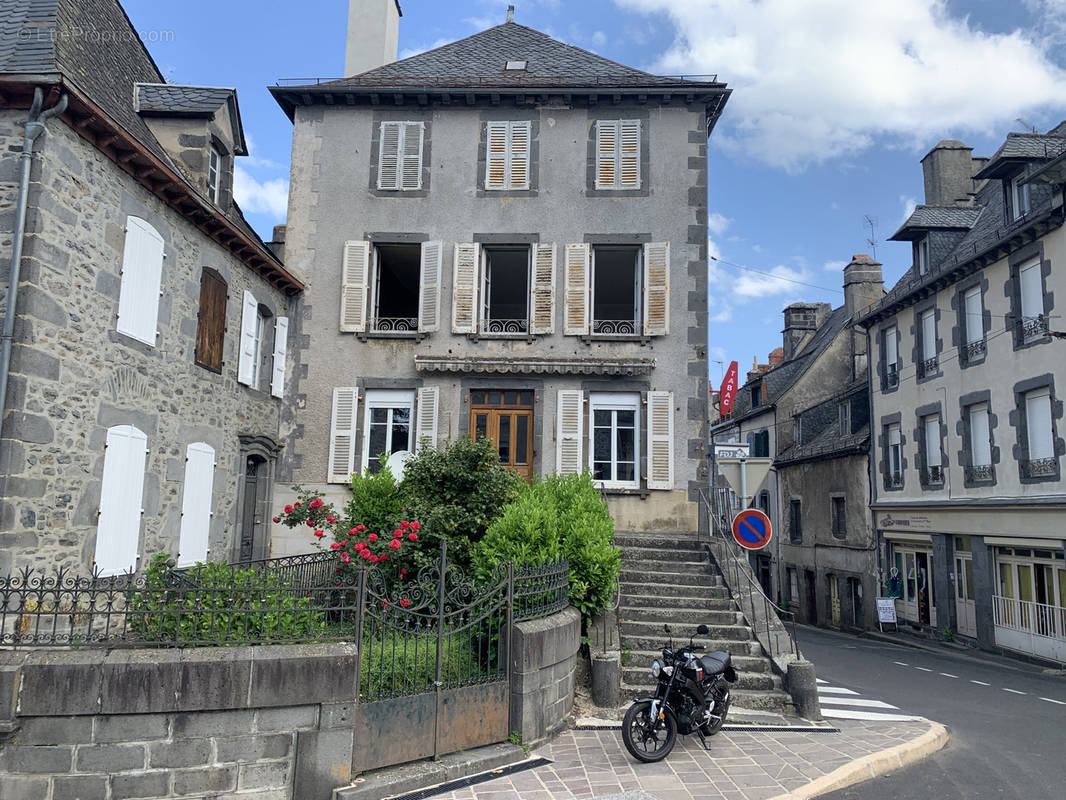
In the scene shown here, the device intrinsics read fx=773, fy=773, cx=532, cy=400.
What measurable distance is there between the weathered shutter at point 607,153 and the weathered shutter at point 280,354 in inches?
264

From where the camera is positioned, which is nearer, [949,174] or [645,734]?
[645,734]

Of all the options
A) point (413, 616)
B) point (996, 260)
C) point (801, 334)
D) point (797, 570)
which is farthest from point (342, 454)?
point (801, 334)

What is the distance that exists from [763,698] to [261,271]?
1084cm

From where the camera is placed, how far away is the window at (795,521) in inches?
1117

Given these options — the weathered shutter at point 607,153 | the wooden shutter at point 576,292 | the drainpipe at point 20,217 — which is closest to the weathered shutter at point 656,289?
the wooden shutter at point 576,292

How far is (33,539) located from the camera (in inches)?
323

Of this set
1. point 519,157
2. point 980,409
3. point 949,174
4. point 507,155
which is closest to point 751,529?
point 519,157

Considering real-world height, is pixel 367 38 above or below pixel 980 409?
above

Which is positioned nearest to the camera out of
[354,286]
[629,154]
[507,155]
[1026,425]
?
[354,286]

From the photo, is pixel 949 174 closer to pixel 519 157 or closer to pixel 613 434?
pixel 519 157

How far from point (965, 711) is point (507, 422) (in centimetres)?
857

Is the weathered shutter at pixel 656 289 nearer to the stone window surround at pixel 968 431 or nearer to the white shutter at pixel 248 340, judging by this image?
the white shutter at pixel 248 340

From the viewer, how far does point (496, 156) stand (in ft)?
50.6

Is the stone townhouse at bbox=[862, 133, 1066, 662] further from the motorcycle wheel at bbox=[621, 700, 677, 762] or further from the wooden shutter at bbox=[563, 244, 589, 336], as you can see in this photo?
the motorcycle wheel at bbox=[621, 700, 677, 762]
